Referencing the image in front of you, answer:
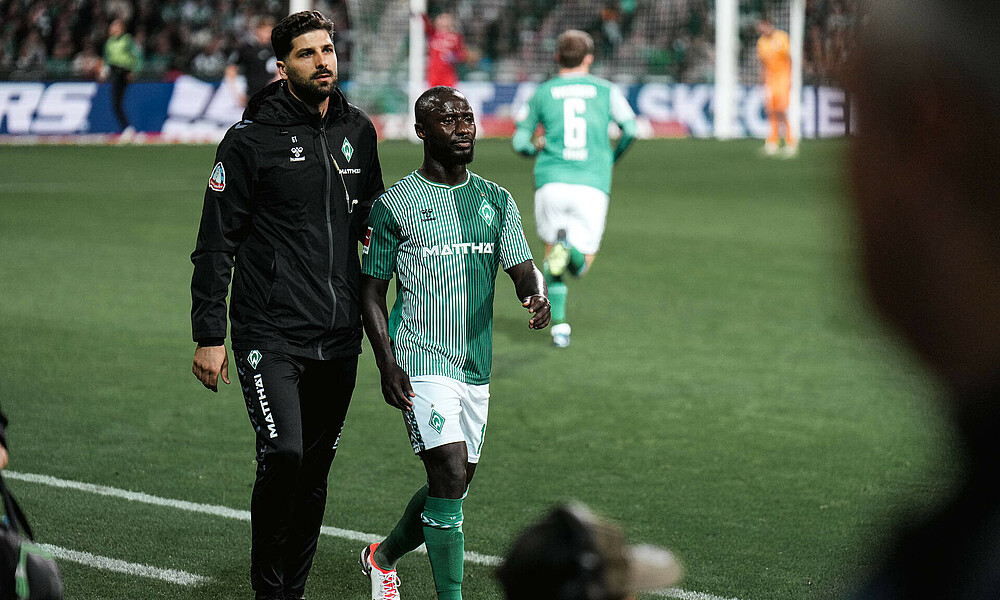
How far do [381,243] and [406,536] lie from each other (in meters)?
1.05

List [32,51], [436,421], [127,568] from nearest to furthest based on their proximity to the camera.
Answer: [436,421], [127,568], [32,51]

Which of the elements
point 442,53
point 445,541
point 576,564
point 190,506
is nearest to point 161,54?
point 442,53

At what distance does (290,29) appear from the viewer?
457cm

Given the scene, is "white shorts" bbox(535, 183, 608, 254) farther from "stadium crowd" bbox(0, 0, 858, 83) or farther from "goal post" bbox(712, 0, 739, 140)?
"goal post" bbox(712, 0, 739, 140)

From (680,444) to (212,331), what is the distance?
3.26 m

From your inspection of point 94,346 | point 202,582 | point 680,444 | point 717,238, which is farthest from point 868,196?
point 717,238

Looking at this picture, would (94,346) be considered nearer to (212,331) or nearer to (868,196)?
(212,331)

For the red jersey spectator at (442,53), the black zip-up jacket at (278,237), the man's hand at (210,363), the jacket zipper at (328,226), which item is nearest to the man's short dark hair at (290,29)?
the black zip-up jacket at (278,237)

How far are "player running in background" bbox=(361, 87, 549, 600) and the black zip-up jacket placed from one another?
6.4 inches

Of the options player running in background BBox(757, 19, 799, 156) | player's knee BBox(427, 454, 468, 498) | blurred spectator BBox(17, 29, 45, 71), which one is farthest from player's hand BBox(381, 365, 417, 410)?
blurred spectator BBox(17, 29, 45, 71)

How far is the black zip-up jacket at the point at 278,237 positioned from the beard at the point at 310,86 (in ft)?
0.11

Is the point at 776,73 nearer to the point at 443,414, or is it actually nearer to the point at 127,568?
the point at 127,568

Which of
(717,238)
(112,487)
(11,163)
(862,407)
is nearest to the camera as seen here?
(112,487)

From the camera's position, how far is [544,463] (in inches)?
259
